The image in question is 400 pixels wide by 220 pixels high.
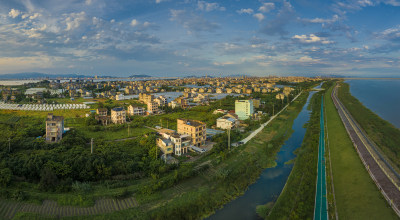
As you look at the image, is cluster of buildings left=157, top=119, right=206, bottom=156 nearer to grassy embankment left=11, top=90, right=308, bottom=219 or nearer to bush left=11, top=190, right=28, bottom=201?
grassy embankment left=11, top=90, right=308, bottom=219

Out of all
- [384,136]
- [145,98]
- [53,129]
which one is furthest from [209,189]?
[145,98]

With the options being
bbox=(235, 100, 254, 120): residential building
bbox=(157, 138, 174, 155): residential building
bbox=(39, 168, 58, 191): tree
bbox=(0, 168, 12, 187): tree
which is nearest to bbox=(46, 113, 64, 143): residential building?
bbox=(0, 168, 12, 187): tree

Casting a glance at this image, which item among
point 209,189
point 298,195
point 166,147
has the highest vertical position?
point 166,147

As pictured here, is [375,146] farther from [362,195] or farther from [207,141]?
[207,141]

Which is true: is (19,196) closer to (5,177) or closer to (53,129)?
(5,177)

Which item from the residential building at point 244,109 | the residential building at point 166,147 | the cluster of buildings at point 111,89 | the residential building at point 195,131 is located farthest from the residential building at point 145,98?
the residential building at point 166,147

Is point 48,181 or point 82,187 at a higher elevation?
point 48,181
